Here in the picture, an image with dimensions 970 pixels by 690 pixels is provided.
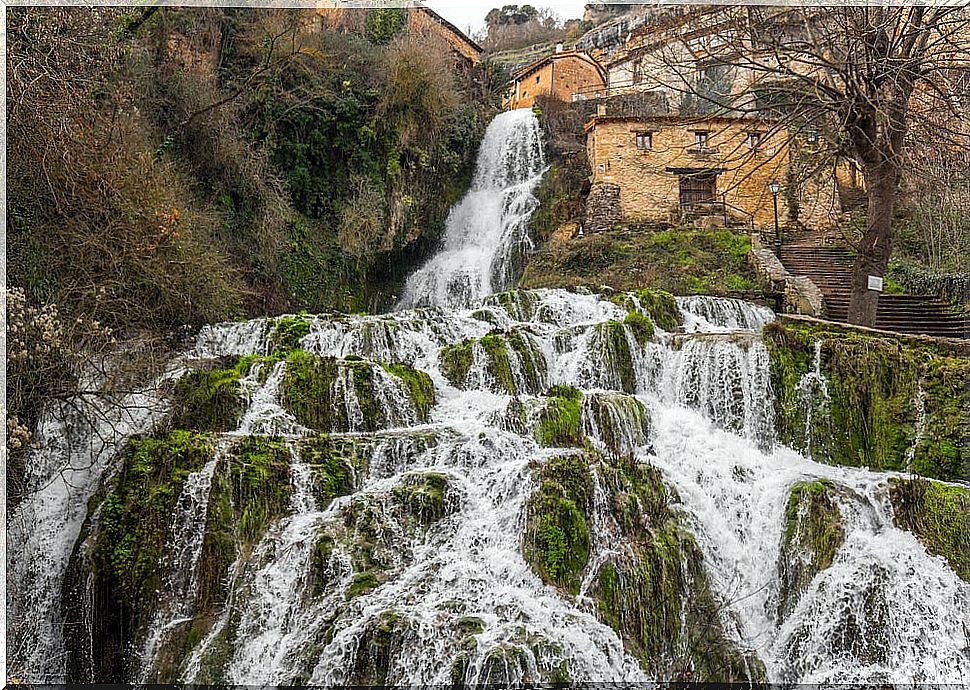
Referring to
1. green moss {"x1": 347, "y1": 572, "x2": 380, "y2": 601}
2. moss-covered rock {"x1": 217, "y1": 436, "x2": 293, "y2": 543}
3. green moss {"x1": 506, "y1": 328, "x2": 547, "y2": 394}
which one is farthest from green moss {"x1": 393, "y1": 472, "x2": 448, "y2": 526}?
green moss {"x1": 506, "y1": 328, "x2": 547, "y2": 394}

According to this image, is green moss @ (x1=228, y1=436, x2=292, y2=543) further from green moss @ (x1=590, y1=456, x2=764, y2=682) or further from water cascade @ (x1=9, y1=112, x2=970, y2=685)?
green moss @ (x1=590, y1=456, x2=764, y2=682)

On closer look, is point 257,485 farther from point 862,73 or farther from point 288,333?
point 862,73

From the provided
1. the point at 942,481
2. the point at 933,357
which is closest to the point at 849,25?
the point at 933,357

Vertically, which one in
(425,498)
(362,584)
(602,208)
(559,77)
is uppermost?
(559,77)

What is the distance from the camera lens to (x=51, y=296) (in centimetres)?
878

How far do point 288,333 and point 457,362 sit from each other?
258 centimetres

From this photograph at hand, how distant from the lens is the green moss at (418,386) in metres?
9.20

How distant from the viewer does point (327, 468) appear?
730cm

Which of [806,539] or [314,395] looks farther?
[314,395]

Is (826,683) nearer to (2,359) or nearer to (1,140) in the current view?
(2,359)

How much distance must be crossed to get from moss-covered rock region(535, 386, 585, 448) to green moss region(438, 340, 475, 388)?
1.70 meters

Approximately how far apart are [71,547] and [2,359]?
1.87 meters

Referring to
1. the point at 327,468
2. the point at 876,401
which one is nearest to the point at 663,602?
the point at 327,468

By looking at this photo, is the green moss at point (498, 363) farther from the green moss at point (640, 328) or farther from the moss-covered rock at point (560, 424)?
the green moss at point (640, 328)
